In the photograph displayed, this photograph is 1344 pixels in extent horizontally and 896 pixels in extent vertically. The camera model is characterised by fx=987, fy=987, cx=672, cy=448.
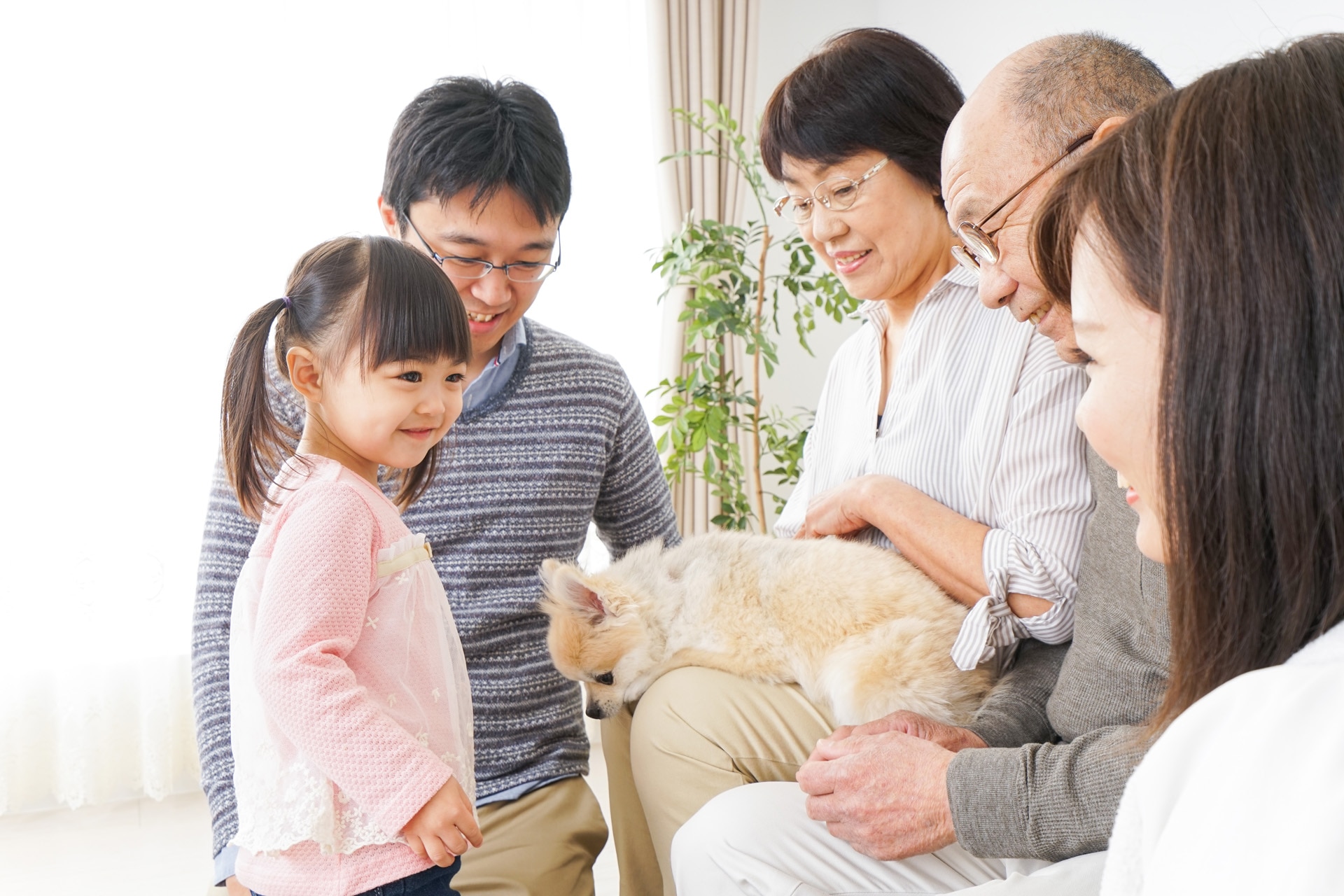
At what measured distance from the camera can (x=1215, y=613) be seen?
2.18 feet

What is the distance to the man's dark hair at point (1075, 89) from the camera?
4.18 ft

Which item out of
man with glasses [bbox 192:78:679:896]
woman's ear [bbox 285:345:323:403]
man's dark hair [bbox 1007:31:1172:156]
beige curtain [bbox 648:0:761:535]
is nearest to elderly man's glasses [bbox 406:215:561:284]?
man with glasses [bbox 192:78:679:896]

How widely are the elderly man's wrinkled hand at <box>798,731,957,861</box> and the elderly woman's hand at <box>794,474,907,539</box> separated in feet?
1.35

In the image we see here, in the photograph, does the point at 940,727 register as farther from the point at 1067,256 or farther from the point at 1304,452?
the point at 1304,452

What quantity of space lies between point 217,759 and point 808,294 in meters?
3.43

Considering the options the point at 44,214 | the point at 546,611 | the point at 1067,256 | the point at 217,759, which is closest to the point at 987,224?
the point at 1067,256

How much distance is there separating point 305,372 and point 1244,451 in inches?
43.4

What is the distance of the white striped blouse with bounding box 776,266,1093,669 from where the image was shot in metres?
1.36

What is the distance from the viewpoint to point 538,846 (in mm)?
1560

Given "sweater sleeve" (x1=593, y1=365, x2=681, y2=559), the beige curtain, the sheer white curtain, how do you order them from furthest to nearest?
1. the beige curtain
2. the sheer white curtain
3. "sweater sleeve" (x1=593, y1=365, x2=681, y2=559)

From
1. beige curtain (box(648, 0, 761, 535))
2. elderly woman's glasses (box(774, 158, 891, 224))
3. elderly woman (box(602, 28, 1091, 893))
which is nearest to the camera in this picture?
elderly woman (box(602, 28, 1091, 893))

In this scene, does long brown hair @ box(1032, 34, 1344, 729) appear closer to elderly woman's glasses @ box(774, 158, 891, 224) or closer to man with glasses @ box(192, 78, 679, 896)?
elderly woman's glasses @ box(774, 158, 891, 224)

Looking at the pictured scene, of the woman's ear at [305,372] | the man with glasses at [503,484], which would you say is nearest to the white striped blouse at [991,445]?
the man with glasses at [503,484]

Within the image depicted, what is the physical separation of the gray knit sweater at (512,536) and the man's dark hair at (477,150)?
0.30 meters
